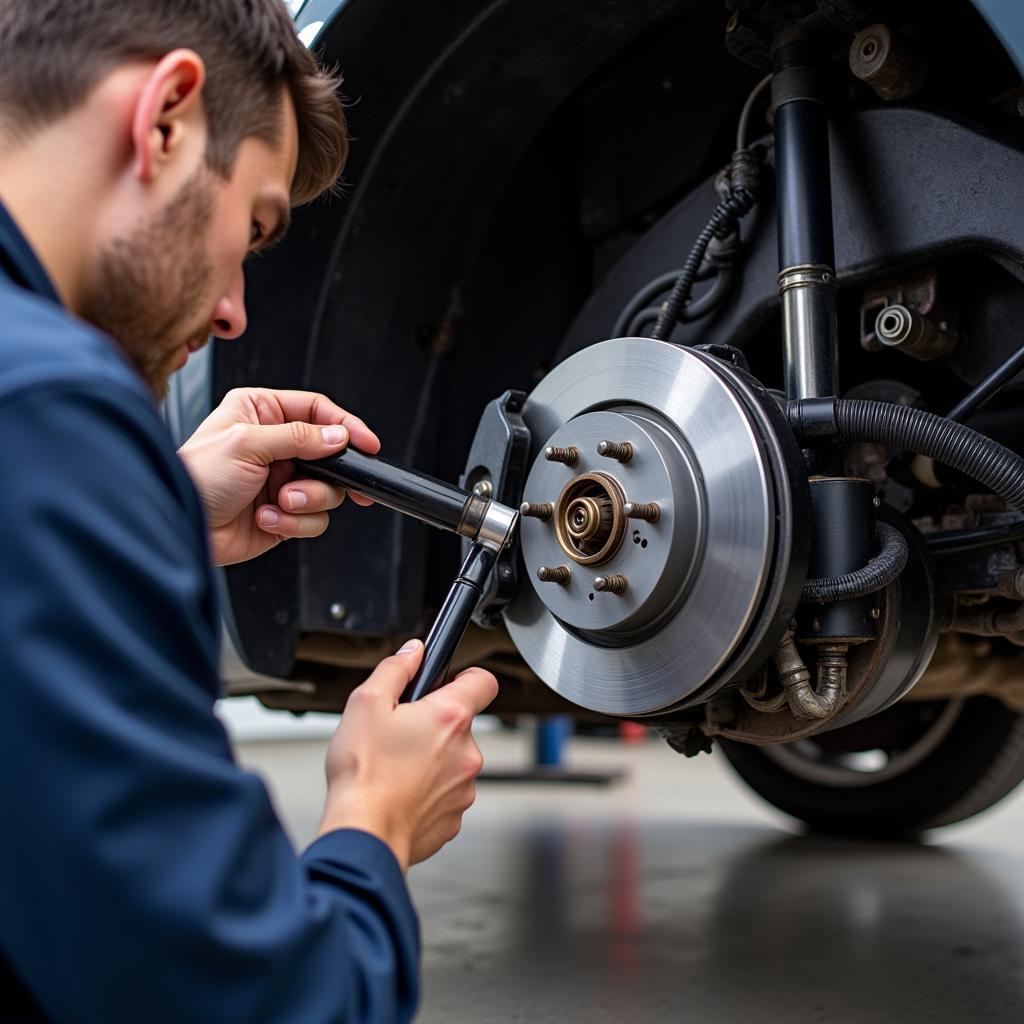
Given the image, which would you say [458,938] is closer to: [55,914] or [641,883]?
[641,883]

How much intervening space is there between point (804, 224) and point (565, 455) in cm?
24

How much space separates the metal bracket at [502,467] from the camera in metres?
→ 0.88

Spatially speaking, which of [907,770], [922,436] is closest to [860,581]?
[922,436]

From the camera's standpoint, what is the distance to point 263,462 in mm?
782

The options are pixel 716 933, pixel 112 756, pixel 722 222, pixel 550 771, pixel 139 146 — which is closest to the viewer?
pixel 112 756

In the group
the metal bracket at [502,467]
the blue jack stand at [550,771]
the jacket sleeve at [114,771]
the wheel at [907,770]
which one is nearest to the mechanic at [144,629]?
the jacket sleeve at [114,771]

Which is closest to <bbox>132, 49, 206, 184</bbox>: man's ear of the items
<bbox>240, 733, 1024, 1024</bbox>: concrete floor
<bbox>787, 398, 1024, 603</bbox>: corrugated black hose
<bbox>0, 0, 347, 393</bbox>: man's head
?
<bbox>0, 0, 347, 393</bbox>: man's head

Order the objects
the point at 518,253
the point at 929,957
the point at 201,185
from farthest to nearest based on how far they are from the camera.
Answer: the point at 929,957
the point at 518,253
the point at 201,185

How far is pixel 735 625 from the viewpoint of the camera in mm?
732

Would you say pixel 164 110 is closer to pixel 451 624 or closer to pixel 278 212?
pixel 278 212

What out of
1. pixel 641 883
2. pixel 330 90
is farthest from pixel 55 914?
pixel 641 883

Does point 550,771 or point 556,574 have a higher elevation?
point 556,574

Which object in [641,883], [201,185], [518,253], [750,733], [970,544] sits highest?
[518,253]

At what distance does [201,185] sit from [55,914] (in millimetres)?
292
